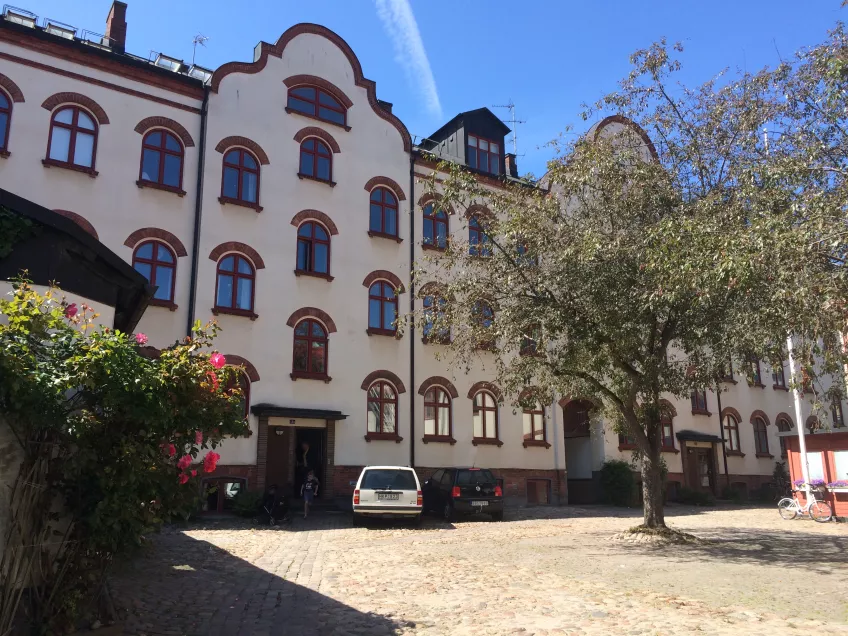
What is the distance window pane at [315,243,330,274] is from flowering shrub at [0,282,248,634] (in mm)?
17332

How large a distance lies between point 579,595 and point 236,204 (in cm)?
1691

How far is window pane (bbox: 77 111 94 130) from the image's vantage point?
1989cm

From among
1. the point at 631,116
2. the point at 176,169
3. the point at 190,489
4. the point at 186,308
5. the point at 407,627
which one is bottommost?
the point at 407,627

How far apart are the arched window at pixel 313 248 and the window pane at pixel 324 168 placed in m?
1.85

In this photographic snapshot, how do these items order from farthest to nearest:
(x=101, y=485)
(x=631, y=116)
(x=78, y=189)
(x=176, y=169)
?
(x=176, y=169), (x=78, y=189), (x=631, y=116), (x=101, y=485)

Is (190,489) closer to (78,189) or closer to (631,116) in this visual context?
(631,116)

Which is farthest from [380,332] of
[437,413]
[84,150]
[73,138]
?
[73,138]

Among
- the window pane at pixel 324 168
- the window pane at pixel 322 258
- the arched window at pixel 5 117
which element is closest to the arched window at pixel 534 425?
the window pane at pixel 322 258

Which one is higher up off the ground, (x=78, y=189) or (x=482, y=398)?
(x=78, y=189)

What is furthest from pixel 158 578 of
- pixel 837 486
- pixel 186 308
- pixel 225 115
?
pixel 837 486

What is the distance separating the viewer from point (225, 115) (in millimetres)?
22203

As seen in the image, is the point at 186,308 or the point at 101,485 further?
the point at 186,308

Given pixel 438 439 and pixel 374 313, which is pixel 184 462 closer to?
pixel 374 313

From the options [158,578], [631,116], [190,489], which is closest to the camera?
[190,489]
